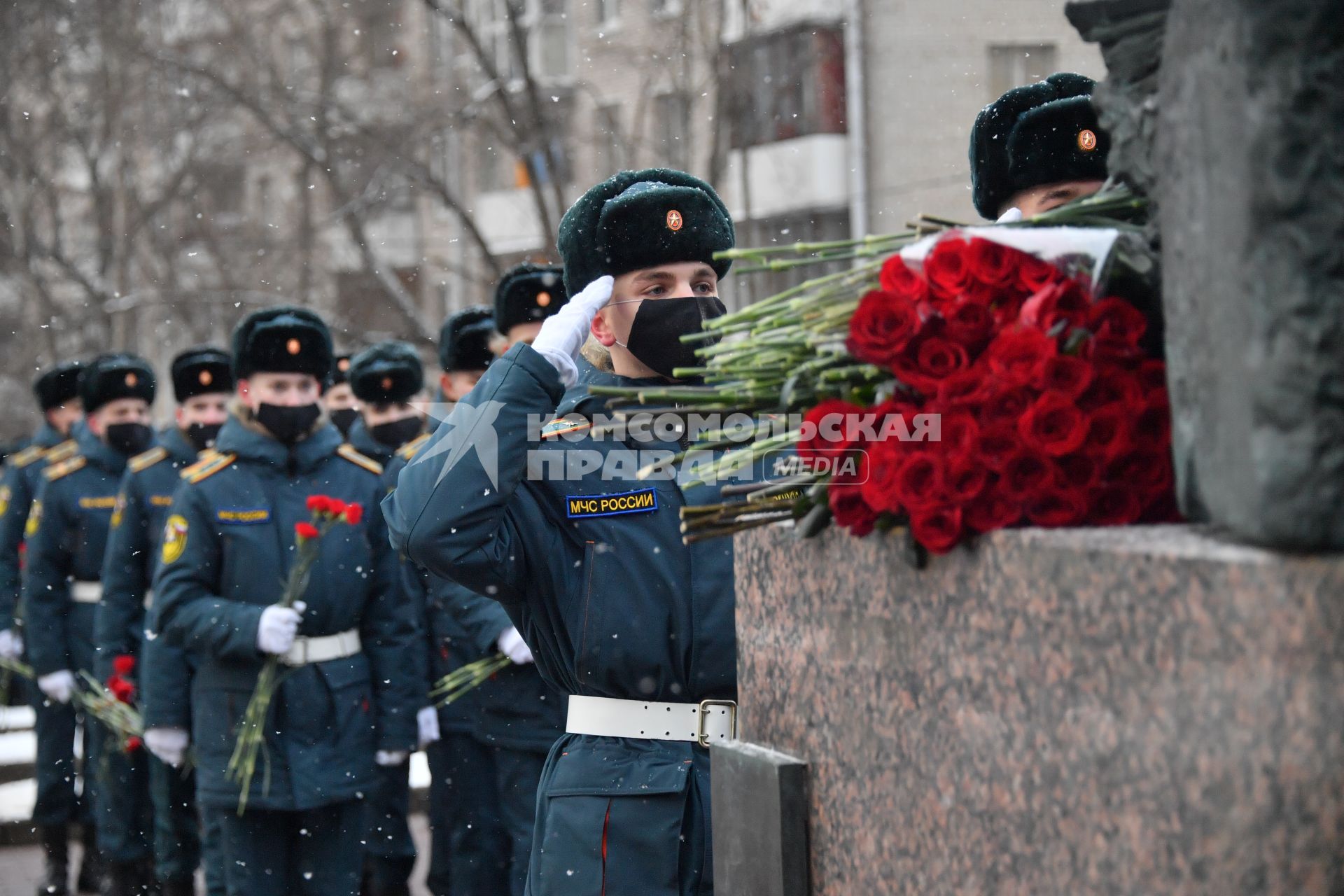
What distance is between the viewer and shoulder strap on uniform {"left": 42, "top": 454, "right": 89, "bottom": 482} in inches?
361

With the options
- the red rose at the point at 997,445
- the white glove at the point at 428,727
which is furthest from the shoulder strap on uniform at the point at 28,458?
the red rose at the point at 997,445

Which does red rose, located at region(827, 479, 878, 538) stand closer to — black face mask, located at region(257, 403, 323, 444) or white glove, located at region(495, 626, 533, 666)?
white glove, located at region(495, 626, 533, 666)

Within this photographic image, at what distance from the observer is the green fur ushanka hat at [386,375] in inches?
343

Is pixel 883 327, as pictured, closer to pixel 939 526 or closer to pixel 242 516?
pixel 939 526

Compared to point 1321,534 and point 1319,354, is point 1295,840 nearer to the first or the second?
point 1321,534

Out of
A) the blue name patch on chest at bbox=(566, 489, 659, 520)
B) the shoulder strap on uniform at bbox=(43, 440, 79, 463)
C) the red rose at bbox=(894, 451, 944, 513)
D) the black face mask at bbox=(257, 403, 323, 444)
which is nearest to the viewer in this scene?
the red rose at bbox=(894, 451, 944, 513)

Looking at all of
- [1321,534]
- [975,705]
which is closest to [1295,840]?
[1321,534]

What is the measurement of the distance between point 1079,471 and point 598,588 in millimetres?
1382

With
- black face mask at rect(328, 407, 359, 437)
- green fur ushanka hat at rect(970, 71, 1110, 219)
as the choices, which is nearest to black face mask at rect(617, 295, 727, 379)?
green fur ushanka hat at rect(970, 71, 1110, 219)

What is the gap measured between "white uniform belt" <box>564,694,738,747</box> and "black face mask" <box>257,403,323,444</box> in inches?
131

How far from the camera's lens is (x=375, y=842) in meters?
7.49

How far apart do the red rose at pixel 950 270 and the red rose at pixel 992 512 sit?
0.29 m

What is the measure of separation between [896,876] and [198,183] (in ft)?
72.0

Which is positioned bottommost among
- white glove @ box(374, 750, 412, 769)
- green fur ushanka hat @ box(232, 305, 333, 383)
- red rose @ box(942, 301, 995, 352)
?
white glove @ box(374, 750, 412, 769)
